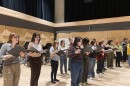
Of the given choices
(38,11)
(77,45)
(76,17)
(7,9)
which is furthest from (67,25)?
(77,45)

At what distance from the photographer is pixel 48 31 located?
1458 centimetres

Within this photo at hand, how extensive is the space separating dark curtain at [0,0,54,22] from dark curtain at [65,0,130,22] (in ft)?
4.80

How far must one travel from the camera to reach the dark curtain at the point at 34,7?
10.8 m

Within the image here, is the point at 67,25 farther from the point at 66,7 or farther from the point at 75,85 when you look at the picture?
the point at 75,85

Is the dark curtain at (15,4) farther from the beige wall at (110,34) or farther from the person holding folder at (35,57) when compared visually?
the person holding folder at (35,57)

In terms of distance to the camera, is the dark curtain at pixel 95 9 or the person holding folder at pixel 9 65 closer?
the person holding folder at pixel 9 65

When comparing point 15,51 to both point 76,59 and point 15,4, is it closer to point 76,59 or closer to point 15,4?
point 76,59

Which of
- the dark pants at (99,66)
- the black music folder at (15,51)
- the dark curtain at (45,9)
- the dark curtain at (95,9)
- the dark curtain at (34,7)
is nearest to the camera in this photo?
the black music folder at (15,51)

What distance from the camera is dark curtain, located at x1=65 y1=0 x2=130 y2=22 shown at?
12578mm

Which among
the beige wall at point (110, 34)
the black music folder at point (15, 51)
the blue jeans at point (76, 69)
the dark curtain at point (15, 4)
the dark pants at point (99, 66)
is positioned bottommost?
the dark pants at point (99, 66)

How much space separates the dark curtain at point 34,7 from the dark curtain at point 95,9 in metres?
1.46

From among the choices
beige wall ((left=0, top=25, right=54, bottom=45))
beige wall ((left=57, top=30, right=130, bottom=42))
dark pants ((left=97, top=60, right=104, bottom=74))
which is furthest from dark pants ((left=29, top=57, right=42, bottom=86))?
beige wall ((left=57, top=30, right=130, bottom=42))

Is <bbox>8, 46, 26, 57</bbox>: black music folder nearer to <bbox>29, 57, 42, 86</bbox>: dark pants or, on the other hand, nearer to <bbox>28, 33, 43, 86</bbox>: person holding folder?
<bbox>28, 33, 43, 86</bbox>: person holding folder

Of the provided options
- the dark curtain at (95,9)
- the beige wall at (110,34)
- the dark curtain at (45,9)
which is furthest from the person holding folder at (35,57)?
the dark curtain at (95,9)
